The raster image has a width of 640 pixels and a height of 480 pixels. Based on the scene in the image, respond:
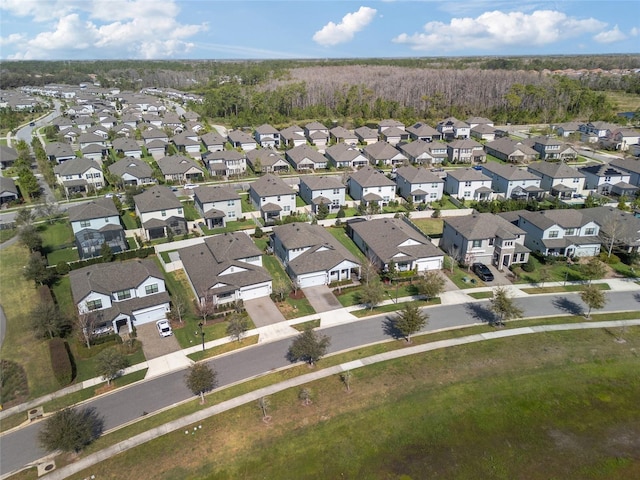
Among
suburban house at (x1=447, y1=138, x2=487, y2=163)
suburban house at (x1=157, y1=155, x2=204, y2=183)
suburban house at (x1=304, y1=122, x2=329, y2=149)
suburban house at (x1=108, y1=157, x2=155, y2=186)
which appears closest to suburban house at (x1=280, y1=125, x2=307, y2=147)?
suburban house at (x1=304, y1=122, x2=329, y2=149)

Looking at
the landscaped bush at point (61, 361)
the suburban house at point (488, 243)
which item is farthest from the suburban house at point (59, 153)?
the suburban house at point (488, 243)

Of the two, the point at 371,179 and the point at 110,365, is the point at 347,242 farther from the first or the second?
the point at 110,365

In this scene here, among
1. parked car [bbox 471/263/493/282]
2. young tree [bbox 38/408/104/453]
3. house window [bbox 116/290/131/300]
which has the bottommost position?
parked car [bbox 471/263/493/282]

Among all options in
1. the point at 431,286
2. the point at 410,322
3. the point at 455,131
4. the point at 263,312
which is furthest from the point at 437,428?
the point at 455,131

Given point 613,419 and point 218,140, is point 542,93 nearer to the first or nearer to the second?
point 218,140

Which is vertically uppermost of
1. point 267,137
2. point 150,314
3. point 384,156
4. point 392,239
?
point 267,137

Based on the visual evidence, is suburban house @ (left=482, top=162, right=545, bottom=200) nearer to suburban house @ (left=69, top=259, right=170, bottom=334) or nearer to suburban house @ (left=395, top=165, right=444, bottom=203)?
suburban house @ (left=395, top=165, right=444, bottom=203)

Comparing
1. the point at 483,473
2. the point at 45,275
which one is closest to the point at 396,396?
the point at 483,473

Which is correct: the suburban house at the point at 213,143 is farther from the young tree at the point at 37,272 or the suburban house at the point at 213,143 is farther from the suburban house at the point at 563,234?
the suburban house at the point at 563,234
